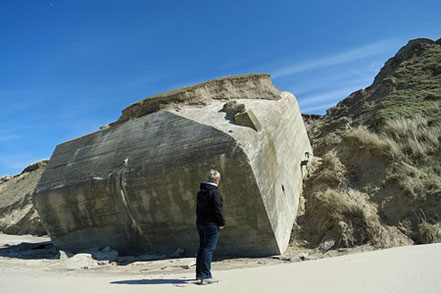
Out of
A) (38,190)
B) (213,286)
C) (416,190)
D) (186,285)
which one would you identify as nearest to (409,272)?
(213,286)

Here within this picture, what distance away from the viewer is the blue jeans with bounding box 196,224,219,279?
387 centimetres

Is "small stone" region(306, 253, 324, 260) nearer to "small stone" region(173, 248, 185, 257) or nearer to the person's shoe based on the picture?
"small stone" region(173, 248, 185, 257)

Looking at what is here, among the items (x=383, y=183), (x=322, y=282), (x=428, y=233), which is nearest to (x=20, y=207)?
(x=383, y=183)

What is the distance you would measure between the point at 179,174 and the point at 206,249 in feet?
9.51

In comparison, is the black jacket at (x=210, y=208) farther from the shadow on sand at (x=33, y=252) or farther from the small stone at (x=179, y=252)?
the shadow on sand at (x=33, y=252)

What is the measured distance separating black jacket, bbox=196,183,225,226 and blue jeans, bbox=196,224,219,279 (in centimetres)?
7

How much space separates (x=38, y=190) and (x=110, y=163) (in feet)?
7.69

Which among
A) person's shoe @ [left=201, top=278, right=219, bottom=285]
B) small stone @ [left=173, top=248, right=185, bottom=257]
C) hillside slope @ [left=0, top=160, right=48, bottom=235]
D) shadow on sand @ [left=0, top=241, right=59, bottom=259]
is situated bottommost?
small stone @ [left=173, top=248, right=185, bottom=257]

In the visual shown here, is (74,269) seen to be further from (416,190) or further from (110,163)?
(416,190)

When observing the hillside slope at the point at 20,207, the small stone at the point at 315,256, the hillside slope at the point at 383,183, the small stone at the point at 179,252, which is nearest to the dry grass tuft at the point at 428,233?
the hillside slope at the point at 383,183

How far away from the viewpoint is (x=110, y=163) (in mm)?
7969

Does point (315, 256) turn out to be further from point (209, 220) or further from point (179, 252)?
point (209, 220)

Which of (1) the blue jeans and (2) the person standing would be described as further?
(2) the person standing

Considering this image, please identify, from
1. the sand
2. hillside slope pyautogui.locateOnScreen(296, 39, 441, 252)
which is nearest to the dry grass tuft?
hillside slope pyautogui.locateOnScreen(296, 39, 441, 252)
